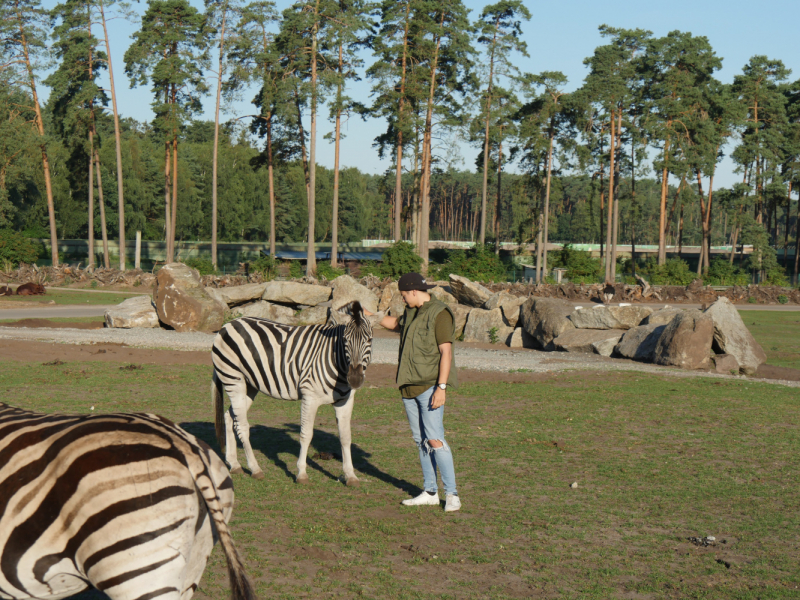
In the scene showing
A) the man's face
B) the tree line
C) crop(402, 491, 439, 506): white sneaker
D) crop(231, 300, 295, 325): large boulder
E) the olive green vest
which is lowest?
crop(402, 491, 439, 506): white sneaker

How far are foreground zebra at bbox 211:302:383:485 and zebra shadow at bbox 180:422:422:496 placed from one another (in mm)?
514

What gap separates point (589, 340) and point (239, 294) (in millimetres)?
12846

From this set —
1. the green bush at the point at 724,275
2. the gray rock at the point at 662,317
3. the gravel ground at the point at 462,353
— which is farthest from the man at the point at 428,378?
the green bush at the point at 724,275

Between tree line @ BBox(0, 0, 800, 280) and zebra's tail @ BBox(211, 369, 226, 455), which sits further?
tree line @ BBox(0, 0, 800, 280)

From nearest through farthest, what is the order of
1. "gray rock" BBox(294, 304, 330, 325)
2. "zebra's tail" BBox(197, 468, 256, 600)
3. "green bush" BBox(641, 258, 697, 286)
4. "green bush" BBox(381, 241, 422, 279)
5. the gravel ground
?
"zebra's tail" BBox(197, 468, 256, 600), the gravel ground, "gray rock" BBox(294, 304, 330, 325), "green bush" BBox(381, 241, 422, 279), "green bush" BBox(641, 258, 697, 286)

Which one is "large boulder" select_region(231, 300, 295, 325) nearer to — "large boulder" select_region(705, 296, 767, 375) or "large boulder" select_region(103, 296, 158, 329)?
"large boulder" select_region(103, 296, 158, 329)

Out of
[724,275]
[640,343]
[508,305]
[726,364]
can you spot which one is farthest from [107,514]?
[724,275]

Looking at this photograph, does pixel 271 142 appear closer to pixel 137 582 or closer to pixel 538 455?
pixel 538 455

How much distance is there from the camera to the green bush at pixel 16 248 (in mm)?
50406

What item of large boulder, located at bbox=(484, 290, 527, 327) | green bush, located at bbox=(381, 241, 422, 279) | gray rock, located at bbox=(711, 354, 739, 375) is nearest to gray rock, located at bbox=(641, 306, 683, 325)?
gray rock, located at bbox=(711, 354, 739, 375)

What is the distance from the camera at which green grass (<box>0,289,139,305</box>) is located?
34188 mm

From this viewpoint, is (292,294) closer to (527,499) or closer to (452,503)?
(527,499)

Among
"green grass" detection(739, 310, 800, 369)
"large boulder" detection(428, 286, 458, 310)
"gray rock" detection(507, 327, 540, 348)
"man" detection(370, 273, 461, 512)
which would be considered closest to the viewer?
"man" detection(370, 273, 461, 512)

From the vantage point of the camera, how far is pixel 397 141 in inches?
1950
